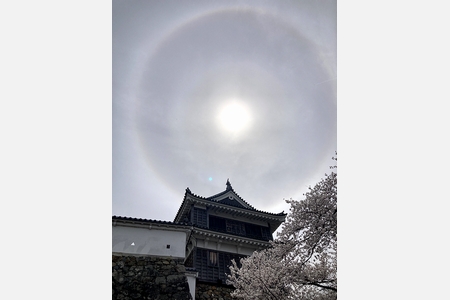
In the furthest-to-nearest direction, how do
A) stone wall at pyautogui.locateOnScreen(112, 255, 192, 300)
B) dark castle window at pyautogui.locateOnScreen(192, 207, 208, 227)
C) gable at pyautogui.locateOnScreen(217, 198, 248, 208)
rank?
1. gable at pyautogui.locateOnScreen(217, 198, 248, 208)
2. dark castle window at pyautogui.locateOnScreen(192, 207, 208, 227)
3. stone wall at pyautogui.locateOnScreen(112, 255, 192, 300)

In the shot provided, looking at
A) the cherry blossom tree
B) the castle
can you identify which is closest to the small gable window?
the castle

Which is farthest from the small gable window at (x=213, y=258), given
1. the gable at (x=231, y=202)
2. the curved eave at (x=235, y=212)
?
the gable at (x=231, y=202)

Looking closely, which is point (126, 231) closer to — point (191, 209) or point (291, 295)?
point (291, 295)

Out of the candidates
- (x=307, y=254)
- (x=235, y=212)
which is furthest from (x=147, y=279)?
(x=235, y=212)

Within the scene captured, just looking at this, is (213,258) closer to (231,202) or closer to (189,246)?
(189,246)

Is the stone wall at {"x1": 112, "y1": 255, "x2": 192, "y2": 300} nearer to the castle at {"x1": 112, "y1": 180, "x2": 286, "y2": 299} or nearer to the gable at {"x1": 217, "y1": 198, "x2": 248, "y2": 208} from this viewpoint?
the castle at {"x1": 112, "y1": 180, "x2": 286, "y2": 299}

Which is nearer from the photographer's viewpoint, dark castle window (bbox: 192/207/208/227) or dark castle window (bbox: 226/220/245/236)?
dark castle window (bbox: 192/207/208/227)

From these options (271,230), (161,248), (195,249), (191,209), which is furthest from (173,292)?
(271,230)

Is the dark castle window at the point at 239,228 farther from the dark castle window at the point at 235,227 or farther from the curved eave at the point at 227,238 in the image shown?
the curved eave at the point at 227,238
